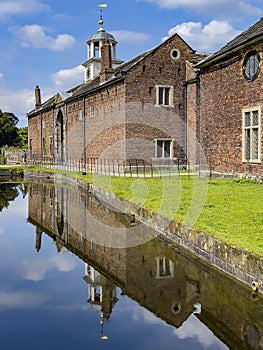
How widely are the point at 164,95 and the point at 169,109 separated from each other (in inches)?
38.9

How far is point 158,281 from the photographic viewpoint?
799 cm

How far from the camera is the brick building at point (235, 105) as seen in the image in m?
17.0

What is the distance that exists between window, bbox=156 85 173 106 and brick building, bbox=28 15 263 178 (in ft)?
0.21

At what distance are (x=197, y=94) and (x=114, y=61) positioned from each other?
46.2 feet

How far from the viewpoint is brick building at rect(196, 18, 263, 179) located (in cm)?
1705

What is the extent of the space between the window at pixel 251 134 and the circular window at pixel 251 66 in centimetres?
130

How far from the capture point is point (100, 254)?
9.97 m

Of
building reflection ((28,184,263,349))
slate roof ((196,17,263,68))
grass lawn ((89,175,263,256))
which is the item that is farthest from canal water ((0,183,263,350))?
slate roof ((196,17,263,68))

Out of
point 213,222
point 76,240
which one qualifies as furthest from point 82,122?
point 213,222

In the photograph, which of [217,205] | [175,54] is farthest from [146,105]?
[217,205]

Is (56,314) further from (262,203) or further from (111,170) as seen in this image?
(111,170)

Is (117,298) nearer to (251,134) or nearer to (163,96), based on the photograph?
(251,134)

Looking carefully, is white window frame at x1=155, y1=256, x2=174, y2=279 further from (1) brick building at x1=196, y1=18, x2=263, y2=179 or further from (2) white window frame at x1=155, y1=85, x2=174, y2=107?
(2) white window frame at x1=155, y1=85, x2=174, y2=107

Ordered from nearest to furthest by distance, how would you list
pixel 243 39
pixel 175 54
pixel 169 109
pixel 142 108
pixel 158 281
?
pixel 158 281, pixel 243 39, pixel 142 108, pixel 175 54, pixel 169 109
